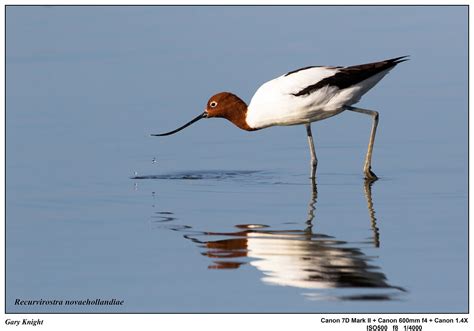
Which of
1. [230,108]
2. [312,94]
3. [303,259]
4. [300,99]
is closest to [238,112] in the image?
[230,108]

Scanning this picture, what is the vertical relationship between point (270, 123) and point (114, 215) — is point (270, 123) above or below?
above

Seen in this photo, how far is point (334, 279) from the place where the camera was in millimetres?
9062

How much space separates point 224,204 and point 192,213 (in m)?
0.56

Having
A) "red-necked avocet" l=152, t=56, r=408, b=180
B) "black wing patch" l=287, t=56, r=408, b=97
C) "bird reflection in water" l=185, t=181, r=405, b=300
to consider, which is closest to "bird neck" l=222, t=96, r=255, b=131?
"red-necked avocet" l=152, t=56, r=408, b=180

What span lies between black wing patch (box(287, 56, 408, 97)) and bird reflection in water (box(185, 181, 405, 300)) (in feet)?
9.43

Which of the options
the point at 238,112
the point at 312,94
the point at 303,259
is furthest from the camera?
the point at 238,112

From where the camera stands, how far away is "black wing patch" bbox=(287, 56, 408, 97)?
13.8 meters

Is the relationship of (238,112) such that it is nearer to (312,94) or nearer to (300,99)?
(300,99)

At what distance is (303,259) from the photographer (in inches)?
383

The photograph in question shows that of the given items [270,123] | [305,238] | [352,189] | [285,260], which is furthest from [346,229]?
[270,123]

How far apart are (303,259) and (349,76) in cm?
477

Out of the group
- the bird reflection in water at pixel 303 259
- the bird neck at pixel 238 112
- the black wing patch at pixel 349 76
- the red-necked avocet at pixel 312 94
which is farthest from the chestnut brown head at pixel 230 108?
the bird reflection in water at pixel 303 259

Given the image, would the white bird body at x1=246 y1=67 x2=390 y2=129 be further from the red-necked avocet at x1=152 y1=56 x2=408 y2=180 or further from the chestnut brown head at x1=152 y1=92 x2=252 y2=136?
the chestnut brown head at x1=152 y1=92 x2=252 y2=136

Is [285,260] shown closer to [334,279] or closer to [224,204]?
[334,279]
